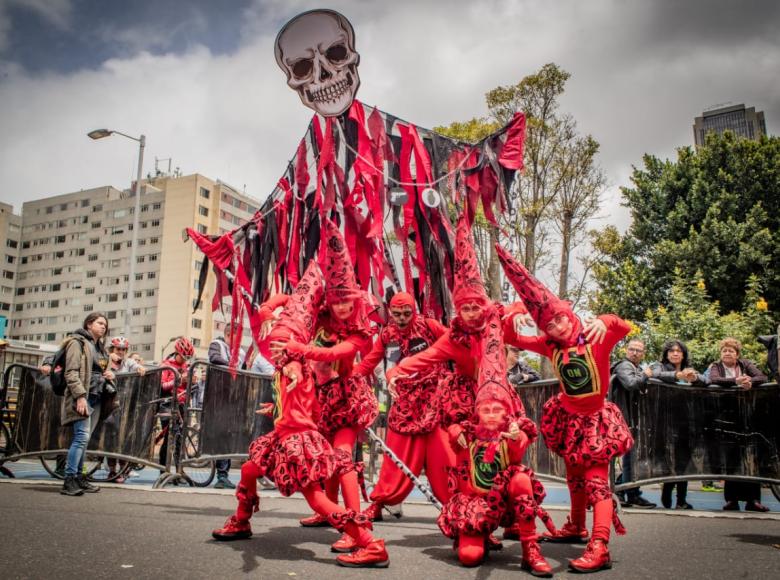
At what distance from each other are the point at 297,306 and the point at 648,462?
446cm

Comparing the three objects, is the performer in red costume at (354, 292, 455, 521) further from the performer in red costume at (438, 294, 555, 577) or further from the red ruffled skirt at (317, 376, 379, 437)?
the performer in red costume at (438, 294, 555, 577)

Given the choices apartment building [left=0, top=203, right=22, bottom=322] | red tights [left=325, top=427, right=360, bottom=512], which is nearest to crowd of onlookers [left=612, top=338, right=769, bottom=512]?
red tights [left=325, top=427, right=360, bottom=512]

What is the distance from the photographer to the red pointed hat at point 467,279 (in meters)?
4.36

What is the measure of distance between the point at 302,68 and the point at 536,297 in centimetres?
271

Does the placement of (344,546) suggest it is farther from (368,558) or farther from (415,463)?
(415,463)

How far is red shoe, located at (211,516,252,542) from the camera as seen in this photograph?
4.08 m

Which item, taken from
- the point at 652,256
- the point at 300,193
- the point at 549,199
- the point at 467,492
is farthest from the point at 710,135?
the point at 467,492

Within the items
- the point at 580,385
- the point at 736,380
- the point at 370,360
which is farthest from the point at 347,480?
the point at 736,380

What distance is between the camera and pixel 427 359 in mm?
4461

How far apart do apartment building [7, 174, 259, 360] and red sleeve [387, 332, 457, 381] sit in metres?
56.3

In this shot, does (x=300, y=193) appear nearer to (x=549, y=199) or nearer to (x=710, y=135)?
(x=549, y=199)

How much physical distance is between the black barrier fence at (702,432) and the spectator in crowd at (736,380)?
11 cm

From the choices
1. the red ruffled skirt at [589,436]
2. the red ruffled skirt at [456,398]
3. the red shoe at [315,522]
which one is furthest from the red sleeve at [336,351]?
the red shoe at [315,522]

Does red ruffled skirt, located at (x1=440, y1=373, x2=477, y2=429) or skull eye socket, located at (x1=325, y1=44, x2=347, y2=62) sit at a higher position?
skull eye socket, located at (x1=325, y1=44, x2=347, y2=62)
